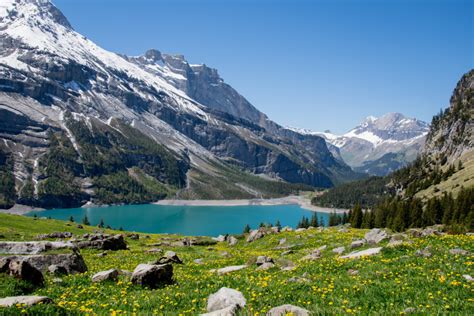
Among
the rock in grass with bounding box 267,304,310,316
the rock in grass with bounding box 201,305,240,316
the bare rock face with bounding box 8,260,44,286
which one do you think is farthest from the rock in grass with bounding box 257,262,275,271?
the bare rock face with bounding box 8,260,44,286

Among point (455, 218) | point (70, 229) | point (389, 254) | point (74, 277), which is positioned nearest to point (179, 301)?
point (74, 277)

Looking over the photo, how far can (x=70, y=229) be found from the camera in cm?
7581

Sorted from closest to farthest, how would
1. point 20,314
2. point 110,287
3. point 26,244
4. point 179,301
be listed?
point 20,314, point 179,301, point 110,287, point 26,244

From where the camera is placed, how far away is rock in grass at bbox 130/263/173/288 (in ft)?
58.3

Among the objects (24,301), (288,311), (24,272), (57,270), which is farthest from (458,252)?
(57,270)

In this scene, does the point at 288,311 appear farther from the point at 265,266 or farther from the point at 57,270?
the point at 57,270

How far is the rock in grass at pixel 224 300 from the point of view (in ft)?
40.6

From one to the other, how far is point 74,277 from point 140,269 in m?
4.60

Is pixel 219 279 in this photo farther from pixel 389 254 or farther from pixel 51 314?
pixel 389 254

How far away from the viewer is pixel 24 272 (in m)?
16.9

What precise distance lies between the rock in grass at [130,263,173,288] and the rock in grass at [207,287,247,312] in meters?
5.84

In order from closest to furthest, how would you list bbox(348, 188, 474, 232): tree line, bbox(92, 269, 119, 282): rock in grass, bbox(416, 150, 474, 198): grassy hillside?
bbox(92, 269, 119, 282): rock in grass < bbox(348, 188, 474, 232): tree line < bbox(416, 150, 474, 198): grassy hillside

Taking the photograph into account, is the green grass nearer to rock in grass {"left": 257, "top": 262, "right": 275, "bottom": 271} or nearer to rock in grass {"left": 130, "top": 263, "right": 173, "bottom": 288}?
rock in grass {"left": 130, "top": 263, "right": 173, "bottom": 288}

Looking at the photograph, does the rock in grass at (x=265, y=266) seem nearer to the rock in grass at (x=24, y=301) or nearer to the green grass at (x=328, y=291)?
the green grass at (x=328, y=291)
